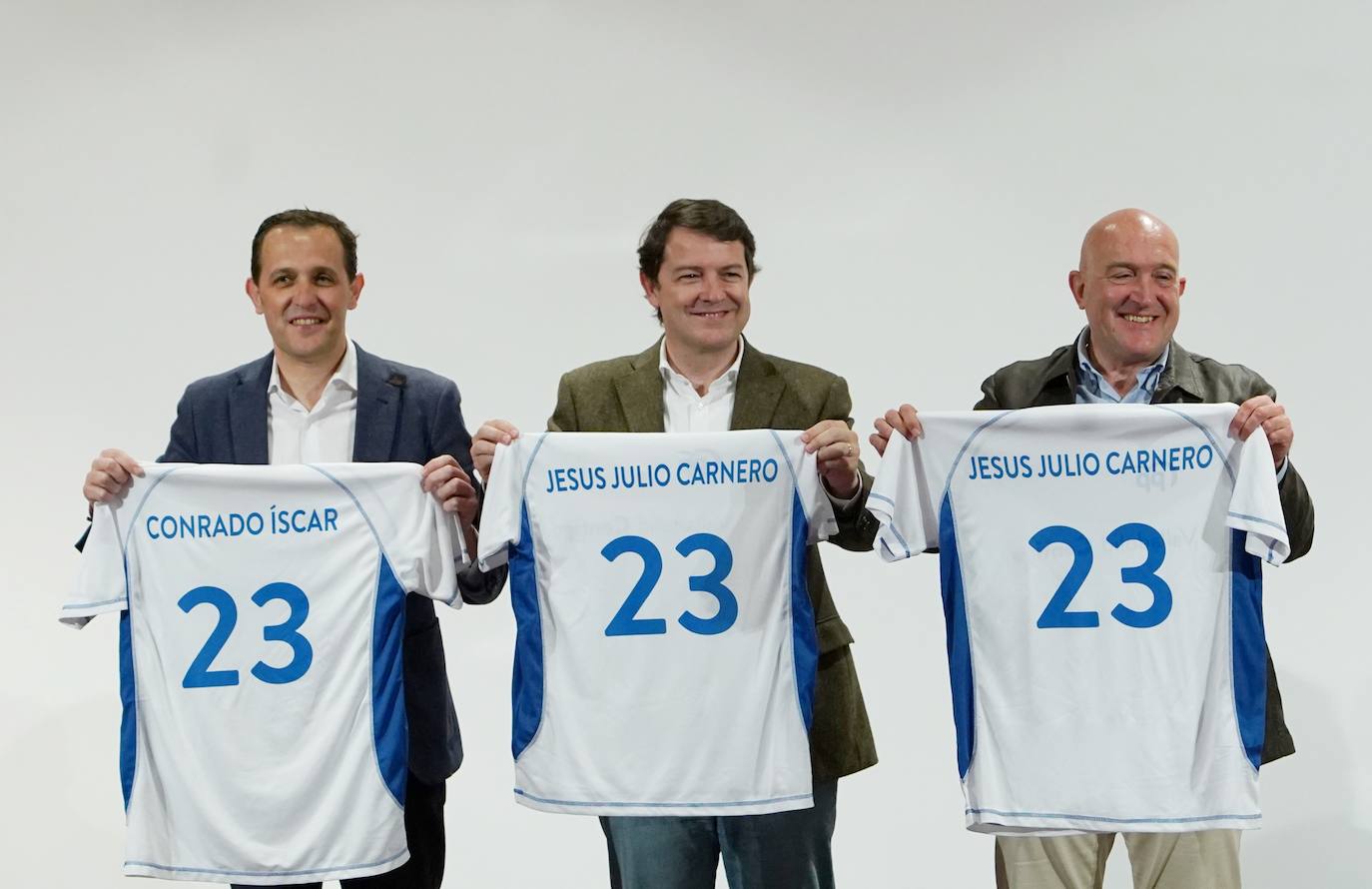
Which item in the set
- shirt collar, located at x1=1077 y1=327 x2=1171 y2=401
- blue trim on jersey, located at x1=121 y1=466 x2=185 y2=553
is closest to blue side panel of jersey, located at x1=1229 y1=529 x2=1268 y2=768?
shirt collar, located at x1=1077 y1=327 x2=1171 y2=401

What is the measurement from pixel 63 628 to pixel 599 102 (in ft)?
8.53

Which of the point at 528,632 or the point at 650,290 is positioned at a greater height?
the point at 650,290

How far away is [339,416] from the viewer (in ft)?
10.3

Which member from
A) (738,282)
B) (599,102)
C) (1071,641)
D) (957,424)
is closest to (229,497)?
(738,282)

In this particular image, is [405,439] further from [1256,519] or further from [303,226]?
[1256,519]

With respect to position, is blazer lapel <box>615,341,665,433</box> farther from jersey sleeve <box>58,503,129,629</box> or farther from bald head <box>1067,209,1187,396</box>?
jersey sleeve <box>58,503,129,629</box>

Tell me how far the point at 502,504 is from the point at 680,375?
500 millimetres

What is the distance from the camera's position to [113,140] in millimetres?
4734

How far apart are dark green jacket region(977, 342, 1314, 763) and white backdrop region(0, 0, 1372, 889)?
149 cm

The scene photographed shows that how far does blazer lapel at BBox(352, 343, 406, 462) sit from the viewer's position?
308cm

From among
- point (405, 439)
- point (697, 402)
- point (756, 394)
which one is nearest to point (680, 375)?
point (697, 402)

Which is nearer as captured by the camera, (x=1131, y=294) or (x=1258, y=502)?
(x=1258, y=502)

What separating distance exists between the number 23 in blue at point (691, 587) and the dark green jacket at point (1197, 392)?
30.0 inches

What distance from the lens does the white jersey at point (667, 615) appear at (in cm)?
290
